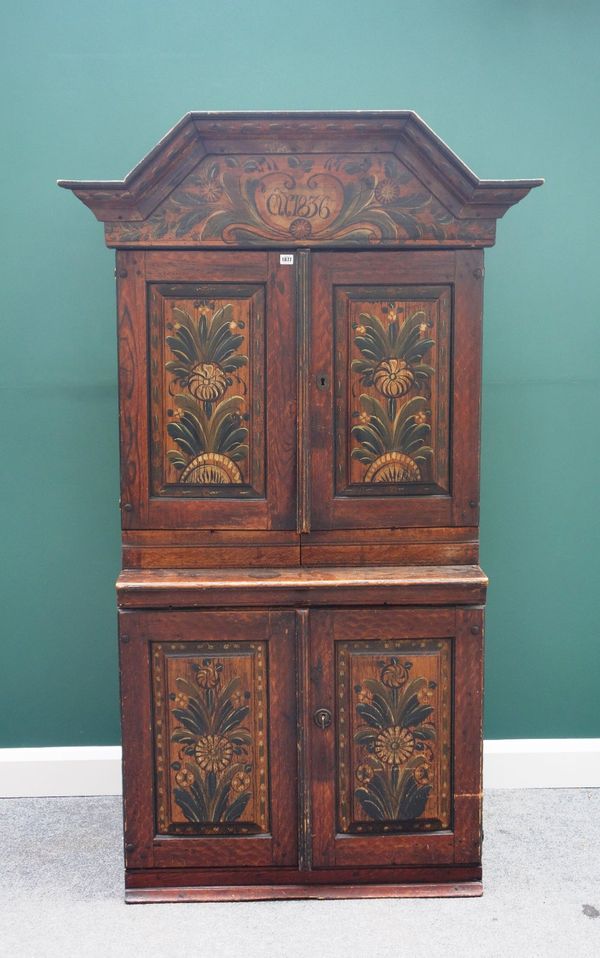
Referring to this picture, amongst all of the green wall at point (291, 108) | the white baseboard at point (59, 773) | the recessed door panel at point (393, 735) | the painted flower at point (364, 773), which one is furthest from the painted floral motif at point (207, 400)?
the white baseboard at point (59, 773)

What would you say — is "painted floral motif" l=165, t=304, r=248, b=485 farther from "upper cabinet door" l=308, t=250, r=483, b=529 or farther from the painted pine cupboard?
"upper cabinet door" l=308, t=250, r=483, b=529

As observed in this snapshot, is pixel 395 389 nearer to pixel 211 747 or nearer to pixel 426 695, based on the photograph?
pixel 426 695

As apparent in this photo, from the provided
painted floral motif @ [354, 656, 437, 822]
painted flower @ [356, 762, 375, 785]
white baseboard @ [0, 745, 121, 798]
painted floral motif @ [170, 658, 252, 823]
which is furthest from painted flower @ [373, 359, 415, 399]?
white baseboard @ [0, 745, 121, 798]

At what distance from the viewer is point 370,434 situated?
2293 millimetres

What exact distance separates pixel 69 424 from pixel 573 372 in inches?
66.7

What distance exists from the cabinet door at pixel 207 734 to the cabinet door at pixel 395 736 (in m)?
0.10

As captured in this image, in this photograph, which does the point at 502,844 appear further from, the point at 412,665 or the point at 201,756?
the point at 201,756

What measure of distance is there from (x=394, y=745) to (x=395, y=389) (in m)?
0.94

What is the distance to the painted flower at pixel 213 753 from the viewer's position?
230 centimetres

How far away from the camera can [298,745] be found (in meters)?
2.30

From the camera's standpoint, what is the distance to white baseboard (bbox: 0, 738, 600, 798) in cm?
295

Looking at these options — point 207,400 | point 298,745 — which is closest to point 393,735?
point 298,745

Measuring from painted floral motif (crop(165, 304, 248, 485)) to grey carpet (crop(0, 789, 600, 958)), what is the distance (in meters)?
1.16

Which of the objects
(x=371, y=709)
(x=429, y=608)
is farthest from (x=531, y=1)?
(x=371, y=709)
